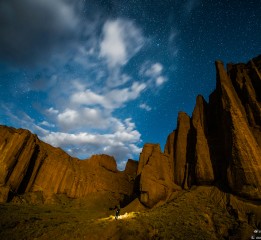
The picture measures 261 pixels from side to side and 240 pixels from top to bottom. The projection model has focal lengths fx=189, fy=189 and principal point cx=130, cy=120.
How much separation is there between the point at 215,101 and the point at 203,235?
2612 centimetres

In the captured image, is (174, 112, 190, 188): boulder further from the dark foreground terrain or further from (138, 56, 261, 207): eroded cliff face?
the dark foreground terrain

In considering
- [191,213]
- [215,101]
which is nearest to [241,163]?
[191,213]

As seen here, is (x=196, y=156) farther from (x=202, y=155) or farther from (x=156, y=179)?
(x=156, y=179)

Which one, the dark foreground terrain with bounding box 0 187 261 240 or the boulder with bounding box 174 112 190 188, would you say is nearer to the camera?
the dark foreground terrain with bounding box 0 187 261 240

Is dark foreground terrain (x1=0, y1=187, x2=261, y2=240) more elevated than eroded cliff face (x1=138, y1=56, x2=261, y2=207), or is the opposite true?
eroded cliff face (x1=138, y1=56, x2=261, y2=207)

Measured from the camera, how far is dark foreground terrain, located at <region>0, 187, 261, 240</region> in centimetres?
2042

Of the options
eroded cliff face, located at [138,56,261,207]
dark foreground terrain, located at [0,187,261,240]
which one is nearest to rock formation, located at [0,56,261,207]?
eroded cliff face, located at [138,56,261,207]

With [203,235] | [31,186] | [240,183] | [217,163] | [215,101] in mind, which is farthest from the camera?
[31,186]

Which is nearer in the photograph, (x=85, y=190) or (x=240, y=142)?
(x=240, y=142)

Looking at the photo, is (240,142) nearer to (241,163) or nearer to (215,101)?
(241,163)

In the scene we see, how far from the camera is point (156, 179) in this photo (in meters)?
32.8

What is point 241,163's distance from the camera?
Answer: 24.6 meters

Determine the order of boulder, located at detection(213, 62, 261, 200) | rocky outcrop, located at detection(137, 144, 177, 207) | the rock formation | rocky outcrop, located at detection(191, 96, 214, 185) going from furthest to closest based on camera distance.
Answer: rocky outcrop, located at detection(137, 144, 177, 207) → rocky outcrop, located at detection(191, 96, 214, 185) → the rock formation → boulder, located at detection(213, 62, 261, 200)

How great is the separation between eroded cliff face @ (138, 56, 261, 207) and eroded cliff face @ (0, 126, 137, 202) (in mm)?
21208
